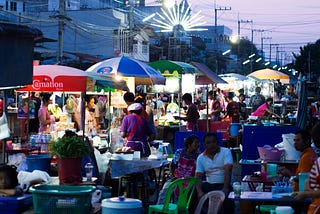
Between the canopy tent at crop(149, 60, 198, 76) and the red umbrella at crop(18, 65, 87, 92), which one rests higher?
the canopy tent at crop(149, 60, 198, 76)

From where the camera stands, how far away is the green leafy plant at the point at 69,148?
802 centimetres

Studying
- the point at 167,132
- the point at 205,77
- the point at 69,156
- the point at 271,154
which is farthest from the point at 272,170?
the point at 205,77

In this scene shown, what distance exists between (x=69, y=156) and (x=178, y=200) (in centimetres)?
160

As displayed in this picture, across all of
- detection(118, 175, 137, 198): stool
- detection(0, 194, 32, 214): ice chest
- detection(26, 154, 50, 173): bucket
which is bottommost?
detection(118, 175, 137, 198): stool

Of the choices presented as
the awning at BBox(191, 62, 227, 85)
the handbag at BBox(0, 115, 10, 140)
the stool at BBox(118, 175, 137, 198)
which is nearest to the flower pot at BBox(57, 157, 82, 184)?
the handbag at BBox(0, 115, 10, 140)

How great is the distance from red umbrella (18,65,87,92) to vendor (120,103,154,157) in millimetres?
1034

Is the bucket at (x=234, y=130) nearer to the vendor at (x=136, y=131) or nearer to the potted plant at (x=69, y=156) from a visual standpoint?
the vendor at (x=136, y=131)

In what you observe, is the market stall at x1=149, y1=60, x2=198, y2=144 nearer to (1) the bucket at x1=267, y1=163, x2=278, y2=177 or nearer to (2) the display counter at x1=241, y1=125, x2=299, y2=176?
(2) the display counter at x1=241, y1=125, x2=299, y2=176

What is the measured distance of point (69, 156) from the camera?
26.4 feet

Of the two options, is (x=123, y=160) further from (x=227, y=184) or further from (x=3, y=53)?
(x=3, y=53)

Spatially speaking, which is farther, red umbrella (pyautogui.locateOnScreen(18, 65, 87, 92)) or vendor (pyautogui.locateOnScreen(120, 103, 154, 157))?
vendor (pyautogui.locateOnScreen(120, 103, 154, 157))

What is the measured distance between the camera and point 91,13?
54344mm

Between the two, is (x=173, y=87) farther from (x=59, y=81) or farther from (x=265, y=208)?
(x=265, y=208)

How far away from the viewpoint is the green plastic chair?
8.21 m
